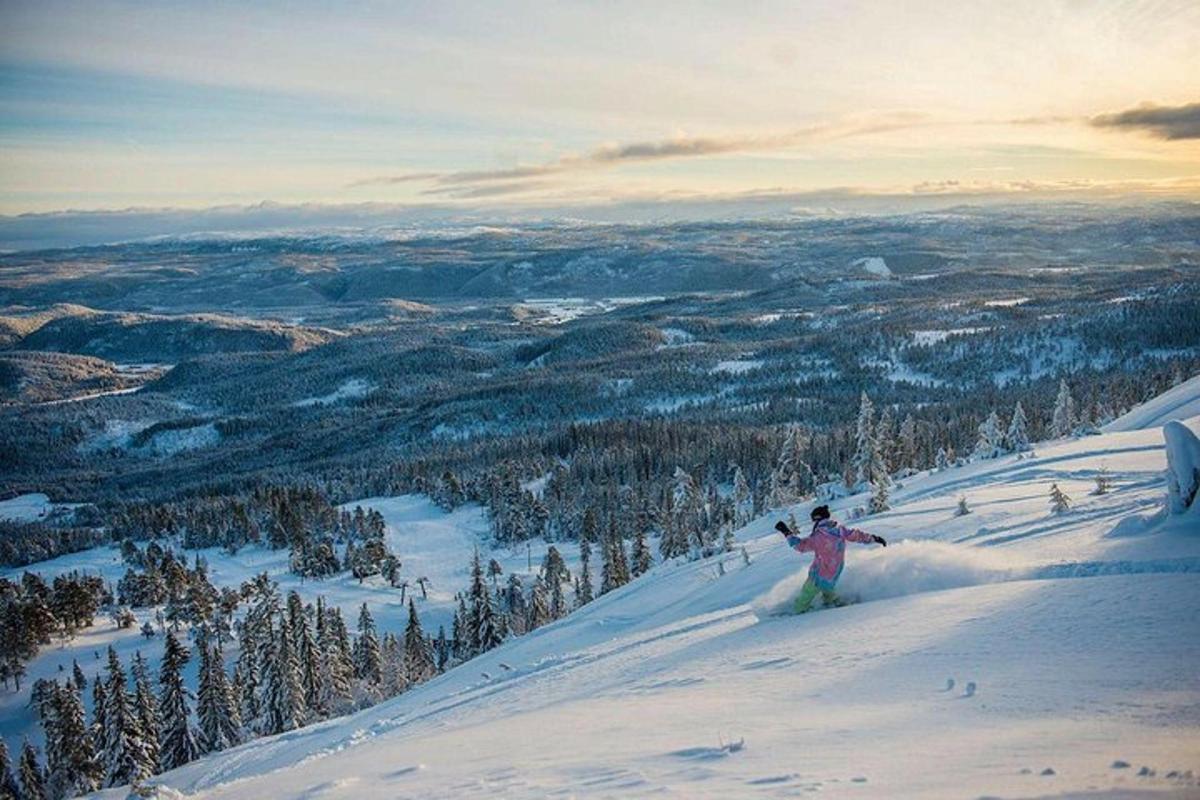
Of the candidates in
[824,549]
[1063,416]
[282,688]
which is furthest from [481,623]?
[824,549]

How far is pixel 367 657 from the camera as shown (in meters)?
61.7

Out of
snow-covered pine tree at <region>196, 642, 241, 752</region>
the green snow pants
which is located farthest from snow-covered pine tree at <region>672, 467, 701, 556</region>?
the green snow pants

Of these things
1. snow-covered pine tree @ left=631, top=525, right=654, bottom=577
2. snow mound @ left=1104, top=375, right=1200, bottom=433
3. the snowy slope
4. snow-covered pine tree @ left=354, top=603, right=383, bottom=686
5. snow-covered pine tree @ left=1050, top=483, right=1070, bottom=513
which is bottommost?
the snowy slope

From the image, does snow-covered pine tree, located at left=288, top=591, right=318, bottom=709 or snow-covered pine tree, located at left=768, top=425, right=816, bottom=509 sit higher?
snow-covered pine tree, located at left=768, top=425, right=816, bottom=509

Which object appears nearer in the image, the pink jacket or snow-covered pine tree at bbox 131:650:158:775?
→ the pink jacket

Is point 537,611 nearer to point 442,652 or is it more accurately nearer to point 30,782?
point 442,652

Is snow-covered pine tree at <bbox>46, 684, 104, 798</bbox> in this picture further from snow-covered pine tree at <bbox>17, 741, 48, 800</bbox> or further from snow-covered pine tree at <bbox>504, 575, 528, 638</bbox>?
snow-covered pine tree at <bbox>504, 575, 528, 638</bbox>

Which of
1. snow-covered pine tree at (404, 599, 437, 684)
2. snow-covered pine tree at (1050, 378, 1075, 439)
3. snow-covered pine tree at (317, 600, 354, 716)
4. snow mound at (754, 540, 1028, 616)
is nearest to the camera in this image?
snow mound at (754, 540, 1028, 616)

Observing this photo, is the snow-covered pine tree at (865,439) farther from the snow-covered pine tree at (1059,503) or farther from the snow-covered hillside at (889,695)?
the snow-covered hillside at (889,695)

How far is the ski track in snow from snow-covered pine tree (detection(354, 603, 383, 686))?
4633 centimetres

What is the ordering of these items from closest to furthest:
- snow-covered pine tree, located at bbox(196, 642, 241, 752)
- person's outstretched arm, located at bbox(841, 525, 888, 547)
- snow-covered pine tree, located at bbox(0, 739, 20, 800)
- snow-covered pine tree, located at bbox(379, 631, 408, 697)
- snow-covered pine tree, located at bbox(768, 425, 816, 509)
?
person's outstretched arm, located at bbox(841, 525, 888, 547), snow-covered pine tree, located at bbox(0, 739, 20, 800), snow-covered pine tree, located at bbox(196, 642, 241, 752), snow-covered pine tree, located at bbox(379, 631, 408, 697), snow-covered pine tree, located at bbox(768, 425, 816, 509)

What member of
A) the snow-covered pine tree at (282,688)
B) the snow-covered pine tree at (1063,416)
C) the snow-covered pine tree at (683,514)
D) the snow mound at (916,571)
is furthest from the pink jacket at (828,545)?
the snow-covered pine tree at (1063,416)

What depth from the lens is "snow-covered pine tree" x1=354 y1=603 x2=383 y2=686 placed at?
195ft

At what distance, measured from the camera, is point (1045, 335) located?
186750 mm
